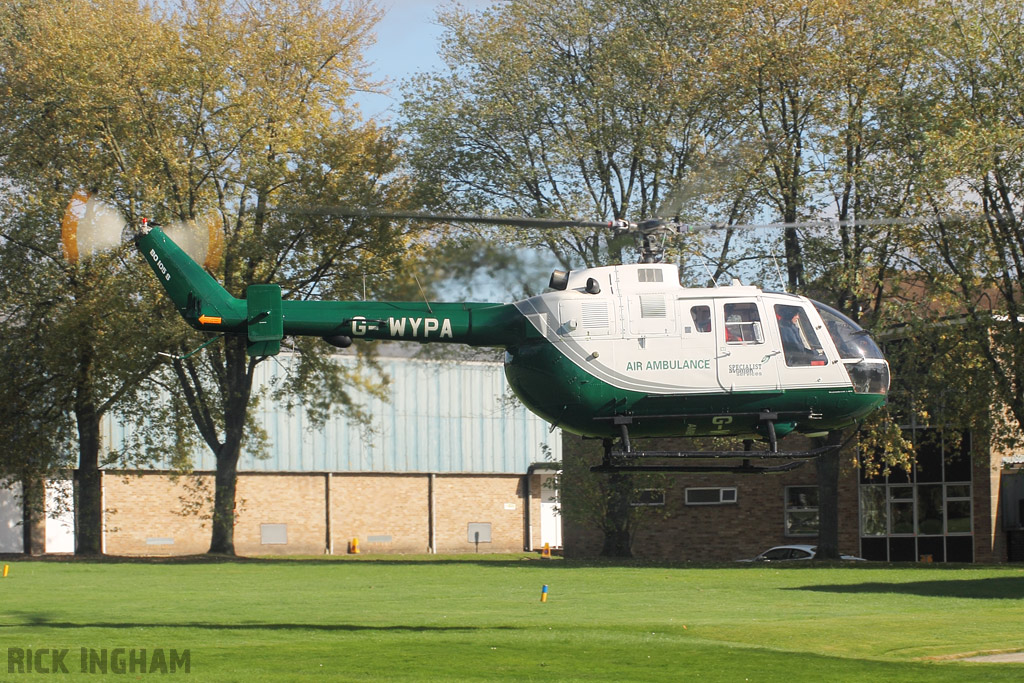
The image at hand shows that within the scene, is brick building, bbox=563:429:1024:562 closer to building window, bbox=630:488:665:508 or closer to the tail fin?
building window, bbox=630:488:665:508

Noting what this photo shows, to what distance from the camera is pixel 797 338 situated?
20672 millimetres

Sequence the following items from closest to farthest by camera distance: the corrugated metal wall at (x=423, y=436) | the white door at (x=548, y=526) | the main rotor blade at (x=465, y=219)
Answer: the main rotor blade at (x=465, y=219)
the corrugated metal wall at (x=423, y=436)
the white door at (x=548, y=526)

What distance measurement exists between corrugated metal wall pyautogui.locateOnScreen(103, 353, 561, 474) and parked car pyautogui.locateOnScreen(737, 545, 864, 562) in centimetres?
1755

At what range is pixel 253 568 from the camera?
43125 mm

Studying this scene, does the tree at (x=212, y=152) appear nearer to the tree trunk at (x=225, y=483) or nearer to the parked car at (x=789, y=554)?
the tree trunk at (x=225, y=483)

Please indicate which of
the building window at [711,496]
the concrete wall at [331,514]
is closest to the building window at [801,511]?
the building window at [711,496]

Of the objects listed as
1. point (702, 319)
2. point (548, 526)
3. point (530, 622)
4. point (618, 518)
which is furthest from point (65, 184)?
point (548, 526)

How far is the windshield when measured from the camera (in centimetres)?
2088

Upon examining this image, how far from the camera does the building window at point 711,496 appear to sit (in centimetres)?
5356

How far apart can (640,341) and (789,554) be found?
3230 centimetres

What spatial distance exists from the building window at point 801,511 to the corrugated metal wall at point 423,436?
1661 centimetres

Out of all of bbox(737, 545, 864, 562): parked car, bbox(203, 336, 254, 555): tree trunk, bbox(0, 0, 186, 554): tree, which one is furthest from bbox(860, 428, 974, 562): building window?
bbox(0, 0, 186, 554): tree

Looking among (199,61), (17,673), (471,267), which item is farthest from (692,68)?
(17,673)

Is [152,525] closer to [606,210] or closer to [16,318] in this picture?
[16,318]
